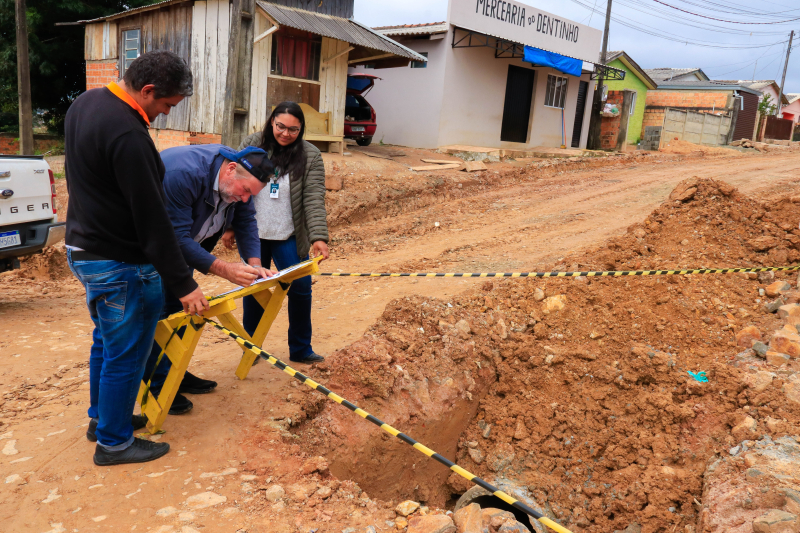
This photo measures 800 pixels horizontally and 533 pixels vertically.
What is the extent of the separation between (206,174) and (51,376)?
220 centimetres

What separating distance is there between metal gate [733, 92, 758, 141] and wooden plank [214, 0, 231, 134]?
25.8 m

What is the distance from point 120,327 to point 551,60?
52.9ft

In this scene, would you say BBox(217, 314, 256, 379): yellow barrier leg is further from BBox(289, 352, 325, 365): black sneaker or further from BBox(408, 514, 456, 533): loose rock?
BBox(408, 514, 456, 533): loose rock

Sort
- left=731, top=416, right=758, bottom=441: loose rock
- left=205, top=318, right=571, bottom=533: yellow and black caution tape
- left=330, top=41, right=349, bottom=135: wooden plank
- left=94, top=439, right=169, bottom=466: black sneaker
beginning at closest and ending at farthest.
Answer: left=205, top=318, right=571, bottom=533: yellow and black caution tape, left=94, top=439, right=169, bottom=466: black sneaker, left=731, top=416, right=758, bottom=441: loose rock, left=330, top=41, right=349, bottom=135: wooden plank

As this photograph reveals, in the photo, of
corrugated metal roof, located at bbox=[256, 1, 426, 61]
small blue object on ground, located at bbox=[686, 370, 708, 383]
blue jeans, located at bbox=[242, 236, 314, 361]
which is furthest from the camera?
corrugated metal roof, located at bbox=[256, 1, 426, 61]

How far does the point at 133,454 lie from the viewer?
2900 millimetres

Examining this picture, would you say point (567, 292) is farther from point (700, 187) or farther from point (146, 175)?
point (146, 175)

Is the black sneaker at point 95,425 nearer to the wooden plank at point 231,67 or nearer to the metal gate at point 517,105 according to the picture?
the wooden plank at point 231,67

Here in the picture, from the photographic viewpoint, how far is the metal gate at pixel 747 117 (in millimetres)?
28484

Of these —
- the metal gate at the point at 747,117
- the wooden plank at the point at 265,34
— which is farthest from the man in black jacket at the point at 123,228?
the metal gate at the point at 747,117

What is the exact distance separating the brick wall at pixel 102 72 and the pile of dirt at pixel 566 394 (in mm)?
12324

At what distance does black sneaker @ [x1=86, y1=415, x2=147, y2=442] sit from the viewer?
310cm

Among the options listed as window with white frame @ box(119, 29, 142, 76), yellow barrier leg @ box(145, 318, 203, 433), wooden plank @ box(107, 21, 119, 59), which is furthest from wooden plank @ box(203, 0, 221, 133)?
yellow barrier leg @ box(145, 318, 203, 433)

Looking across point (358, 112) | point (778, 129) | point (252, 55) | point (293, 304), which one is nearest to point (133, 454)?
point (293, 304)
